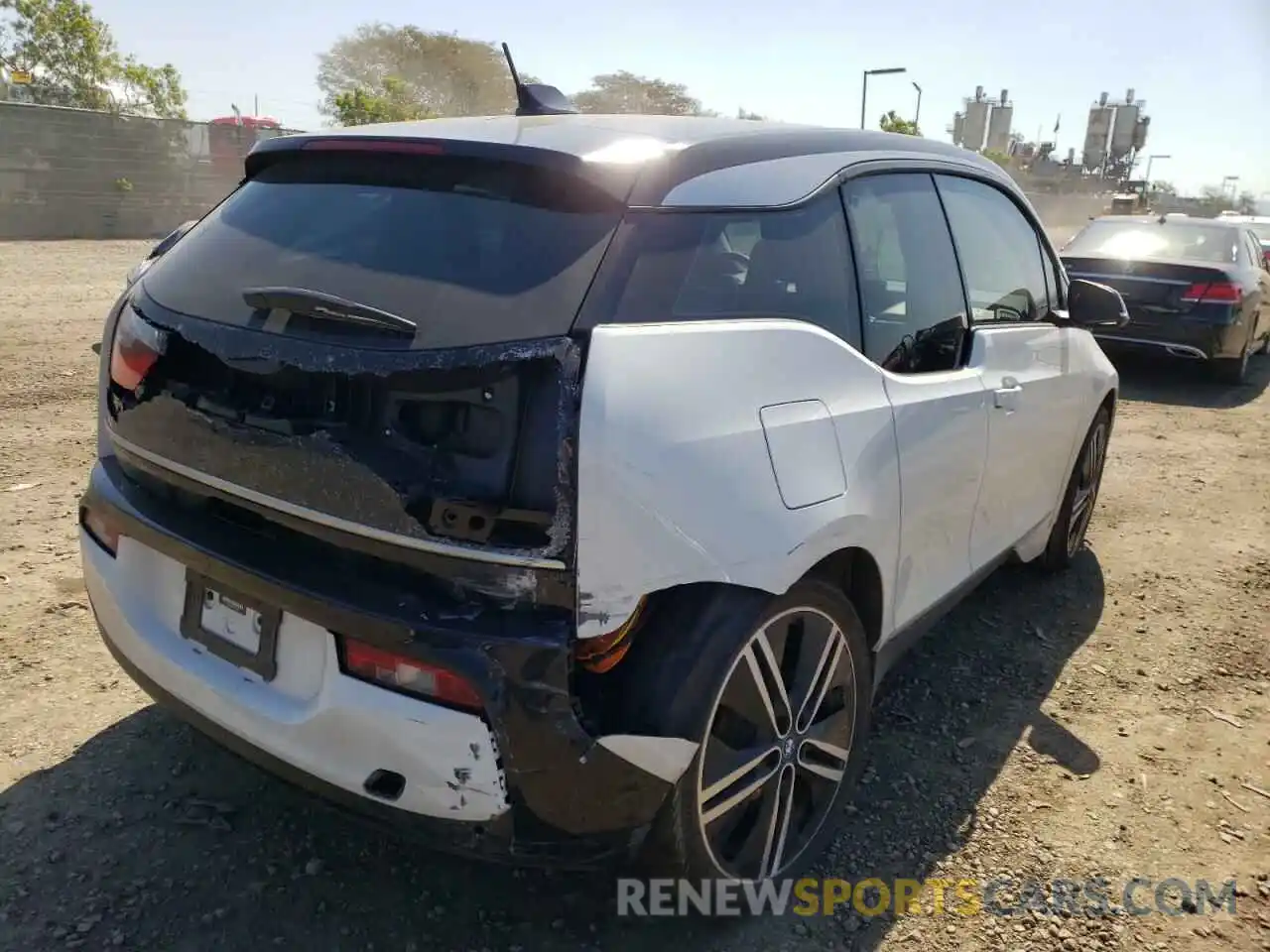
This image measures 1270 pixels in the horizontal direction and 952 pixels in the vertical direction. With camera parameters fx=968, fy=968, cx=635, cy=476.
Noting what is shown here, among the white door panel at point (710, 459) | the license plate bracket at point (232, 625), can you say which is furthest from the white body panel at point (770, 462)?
the license plate bracket at point (232, 625)

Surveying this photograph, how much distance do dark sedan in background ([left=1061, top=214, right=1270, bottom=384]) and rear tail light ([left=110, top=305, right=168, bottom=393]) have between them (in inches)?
306

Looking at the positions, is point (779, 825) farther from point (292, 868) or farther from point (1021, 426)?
point (1021, 426)

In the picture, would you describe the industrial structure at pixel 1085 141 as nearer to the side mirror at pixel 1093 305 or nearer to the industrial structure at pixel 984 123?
the industrial structure at pixel 984 123

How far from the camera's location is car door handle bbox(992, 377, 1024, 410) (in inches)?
119

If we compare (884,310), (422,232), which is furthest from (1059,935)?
(422,232)

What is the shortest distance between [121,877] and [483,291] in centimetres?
163

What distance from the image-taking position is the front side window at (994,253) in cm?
313

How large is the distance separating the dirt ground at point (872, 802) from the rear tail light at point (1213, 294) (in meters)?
4.68

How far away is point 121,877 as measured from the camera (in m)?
2.27

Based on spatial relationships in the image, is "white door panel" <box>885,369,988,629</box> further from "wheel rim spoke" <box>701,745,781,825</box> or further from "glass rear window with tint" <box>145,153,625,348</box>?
"glass rear window with tint" <box>145,153,625,348</box>

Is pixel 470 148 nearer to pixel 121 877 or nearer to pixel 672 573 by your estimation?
pixel 672 573

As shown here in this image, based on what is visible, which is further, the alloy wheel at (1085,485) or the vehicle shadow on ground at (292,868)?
the alloy wheel at (1085,485)

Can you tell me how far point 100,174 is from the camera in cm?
1798

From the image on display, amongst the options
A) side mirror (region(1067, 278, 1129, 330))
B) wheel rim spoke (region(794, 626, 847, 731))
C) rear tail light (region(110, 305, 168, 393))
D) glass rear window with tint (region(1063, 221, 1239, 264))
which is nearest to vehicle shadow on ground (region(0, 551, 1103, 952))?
wheel rim spoke (region(794, 626, 847, 731))
